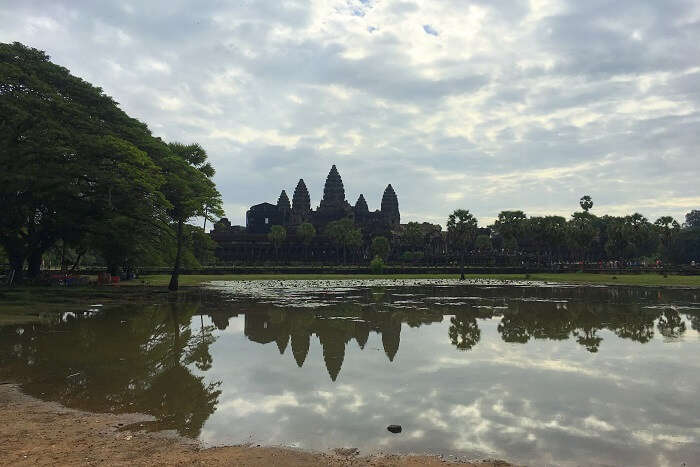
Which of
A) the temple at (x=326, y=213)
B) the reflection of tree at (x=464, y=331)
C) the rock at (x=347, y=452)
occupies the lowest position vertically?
the reflection of tree at (x=464, y=331)

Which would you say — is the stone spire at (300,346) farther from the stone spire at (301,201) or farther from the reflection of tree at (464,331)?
the stone spire at (301,201)

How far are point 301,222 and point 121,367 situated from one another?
12913 cm

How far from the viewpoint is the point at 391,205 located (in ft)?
508

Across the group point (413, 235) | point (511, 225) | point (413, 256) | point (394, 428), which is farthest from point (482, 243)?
point (394, 428)

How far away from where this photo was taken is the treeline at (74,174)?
28.4m

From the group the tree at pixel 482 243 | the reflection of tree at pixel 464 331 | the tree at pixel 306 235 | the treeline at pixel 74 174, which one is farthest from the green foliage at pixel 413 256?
the reflection of tree at pixel 464 331

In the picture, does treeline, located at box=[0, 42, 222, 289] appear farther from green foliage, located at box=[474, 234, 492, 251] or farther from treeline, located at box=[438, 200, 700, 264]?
green foliage, located at box=[474, 234, 492, 251]

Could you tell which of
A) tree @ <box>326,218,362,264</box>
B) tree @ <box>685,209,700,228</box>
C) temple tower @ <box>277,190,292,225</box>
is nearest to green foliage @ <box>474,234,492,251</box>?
tree @ <box>326,218,362,264</box>

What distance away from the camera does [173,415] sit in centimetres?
811

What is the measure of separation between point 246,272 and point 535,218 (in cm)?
6471

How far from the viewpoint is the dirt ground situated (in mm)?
6238

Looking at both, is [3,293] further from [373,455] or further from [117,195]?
[373,455]

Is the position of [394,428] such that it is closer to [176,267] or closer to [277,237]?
[176,267]

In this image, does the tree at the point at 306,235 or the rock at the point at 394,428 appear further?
the tree at the point at 306,235
